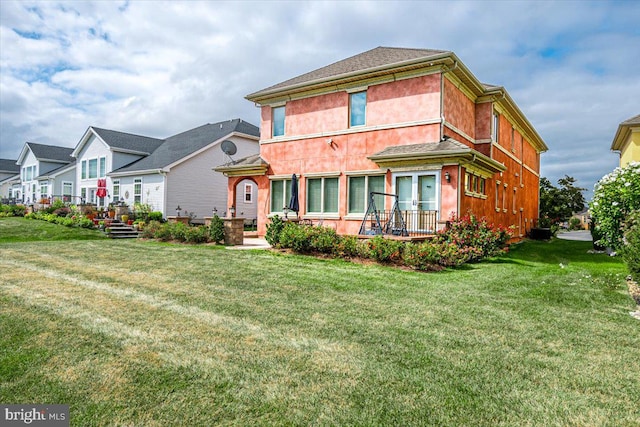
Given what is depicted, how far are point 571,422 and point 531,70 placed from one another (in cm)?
1601

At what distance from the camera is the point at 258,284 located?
7211 millimetres

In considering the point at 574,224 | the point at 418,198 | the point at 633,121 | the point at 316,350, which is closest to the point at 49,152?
the point at 418,198

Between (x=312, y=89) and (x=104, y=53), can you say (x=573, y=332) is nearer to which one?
(x=312, y=89)

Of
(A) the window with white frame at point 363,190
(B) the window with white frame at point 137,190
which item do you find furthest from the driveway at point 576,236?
(B) the window with white frame at point 137,190

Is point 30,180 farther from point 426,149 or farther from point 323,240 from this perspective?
point 426,149

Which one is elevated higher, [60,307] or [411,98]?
[411,98]

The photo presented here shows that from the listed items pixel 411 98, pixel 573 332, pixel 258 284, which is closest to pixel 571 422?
pixel 573 332

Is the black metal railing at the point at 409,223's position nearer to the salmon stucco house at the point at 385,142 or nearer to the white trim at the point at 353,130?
the salmon stucco house at the point at 385,142

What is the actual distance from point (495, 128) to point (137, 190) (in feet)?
71.7

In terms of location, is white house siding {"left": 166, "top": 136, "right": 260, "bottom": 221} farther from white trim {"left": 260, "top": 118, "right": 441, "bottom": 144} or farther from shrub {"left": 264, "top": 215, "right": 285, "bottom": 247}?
shrub {"left": 264, "top": 215, "right": 285, "bottom": 247}

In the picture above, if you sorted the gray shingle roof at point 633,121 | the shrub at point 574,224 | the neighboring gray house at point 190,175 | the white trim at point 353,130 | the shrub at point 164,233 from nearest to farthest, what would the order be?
the white trim at point 353,130, the shrub at point 164,233, the gray shingle roof at point 633,121, the neighboring gray house at point 190,175, the shrub at point 574,224

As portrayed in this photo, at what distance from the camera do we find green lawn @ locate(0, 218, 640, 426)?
9.42 feet

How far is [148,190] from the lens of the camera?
80.7ft

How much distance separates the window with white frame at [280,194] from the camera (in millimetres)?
16703
